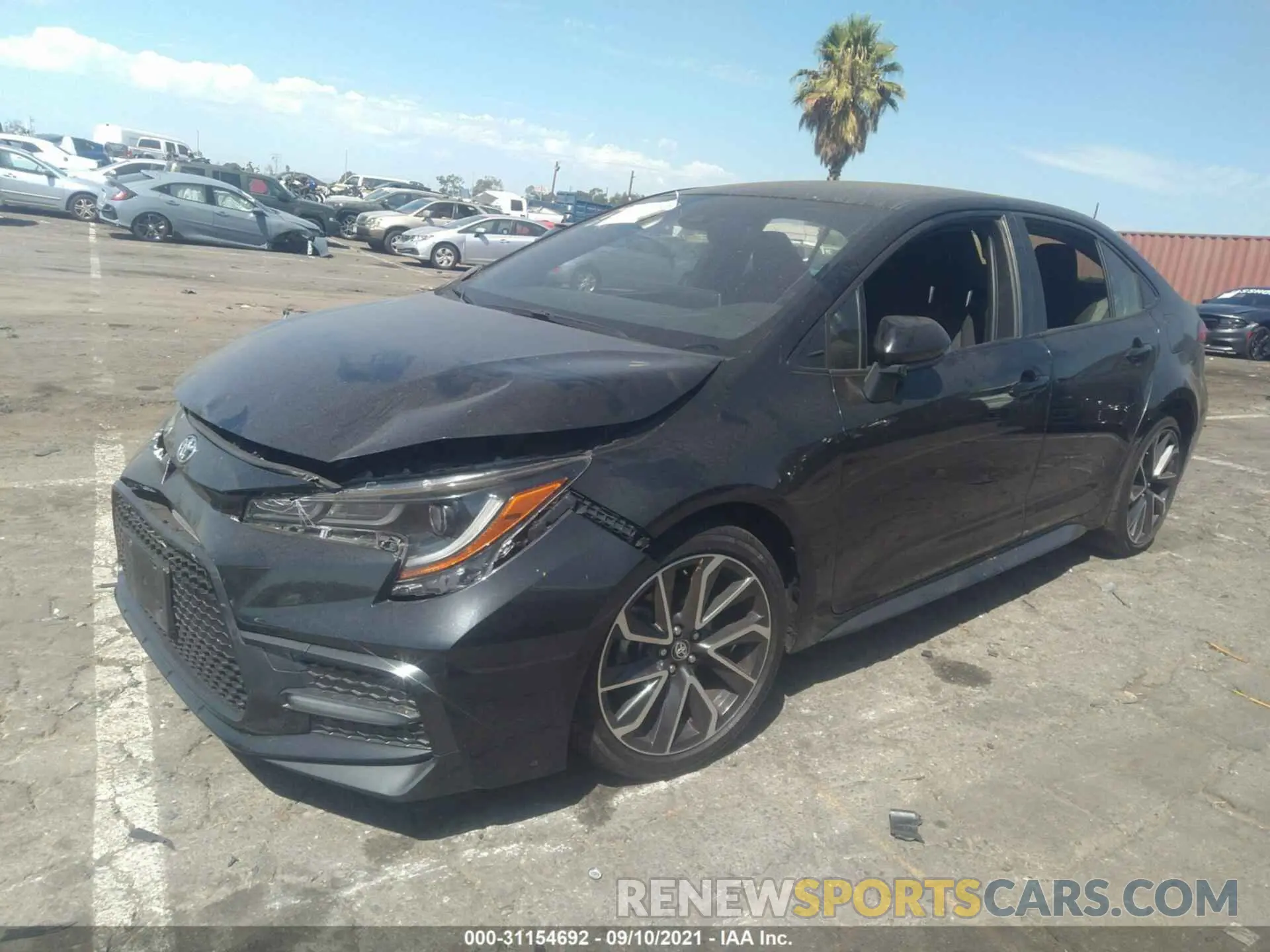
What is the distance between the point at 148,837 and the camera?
8.43ft

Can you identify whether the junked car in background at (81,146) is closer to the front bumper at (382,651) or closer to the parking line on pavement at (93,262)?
the parking line on pavement at (93,262)

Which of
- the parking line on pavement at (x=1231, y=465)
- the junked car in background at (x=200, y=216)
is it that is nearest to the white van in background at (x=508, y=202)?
the junked car in background at (x=200, y=216)

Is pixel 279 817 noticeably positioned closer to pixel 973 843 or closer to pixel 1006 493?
pixel 973 843

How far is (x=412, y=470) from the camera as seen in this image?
8.15ft

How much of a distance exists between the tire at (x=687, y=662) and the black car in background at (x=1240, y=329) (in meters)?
18.3

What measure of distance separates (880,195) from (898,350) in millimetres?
906

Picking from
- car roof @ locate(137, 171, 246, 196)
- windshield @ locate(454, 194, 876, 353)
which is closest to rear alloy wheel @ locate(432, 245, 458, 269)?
car roof @ locate(137, 171, 246, 196)

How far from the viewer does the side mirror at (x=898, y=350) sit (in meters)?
3.25

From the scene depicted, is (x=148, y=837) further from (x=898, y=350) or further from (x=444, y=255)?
(x=444, y=255)

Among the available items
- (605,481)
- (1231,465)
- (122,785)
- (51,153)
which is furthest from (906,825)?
(51,153)

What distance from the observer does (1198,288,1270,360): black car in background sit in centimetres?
1803

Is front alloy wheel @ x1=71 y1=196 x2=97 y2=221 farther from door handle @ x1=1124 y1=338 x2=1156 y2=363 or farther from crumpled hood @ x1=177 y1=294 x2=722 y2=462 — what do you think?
door handle @ x1=1124 y1=338 x2=1156 y2=363

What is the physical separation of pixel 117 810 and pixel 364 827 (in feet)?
2.12

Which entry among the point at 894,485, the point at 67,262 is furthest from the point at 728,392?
the point at 67,262
